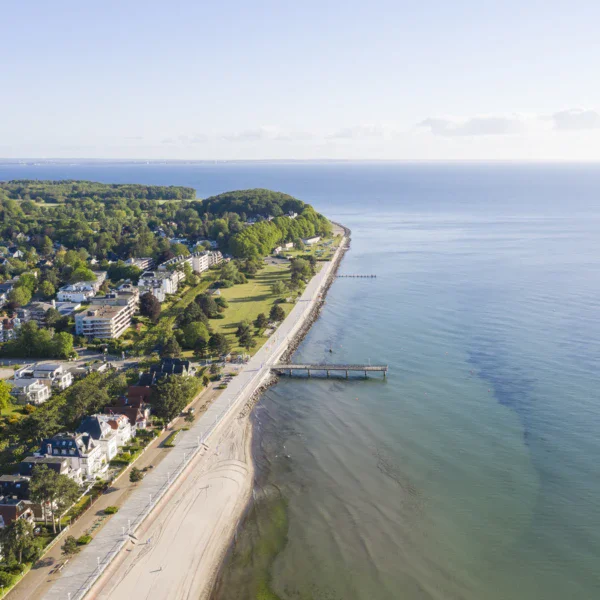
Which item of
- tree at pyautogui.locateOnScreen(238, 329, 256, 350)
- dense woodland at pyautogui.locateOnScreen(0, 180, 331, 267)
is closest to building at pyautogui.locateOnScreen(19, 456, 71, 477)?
tree at pyautogui.locateOnScreen(238, 329, 256, 350)

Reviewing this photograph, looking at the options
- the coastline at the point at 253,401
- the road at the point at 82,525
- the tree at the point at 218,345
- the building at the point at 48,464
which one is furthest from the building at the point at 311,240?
the building at the point at 48,464

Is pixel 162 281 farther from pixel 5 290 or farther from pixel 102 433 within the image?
pixel 102 433

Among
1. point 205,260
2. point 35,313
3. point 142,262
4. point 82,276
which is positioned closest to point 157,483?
point 35,313

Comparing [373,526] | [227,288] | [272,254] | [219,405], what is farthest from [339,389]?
[272,254]

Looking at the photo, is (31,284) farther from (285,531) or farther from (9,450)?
(285,531)

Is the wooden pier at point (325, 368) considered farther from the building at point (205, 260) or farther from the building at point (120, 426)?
the building at point (205, 260)

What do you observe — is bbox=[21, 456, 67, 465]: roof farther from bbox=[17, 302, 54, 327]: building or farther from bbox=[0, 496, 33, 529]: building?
bbox=[17, 302, 54, 327]: building
